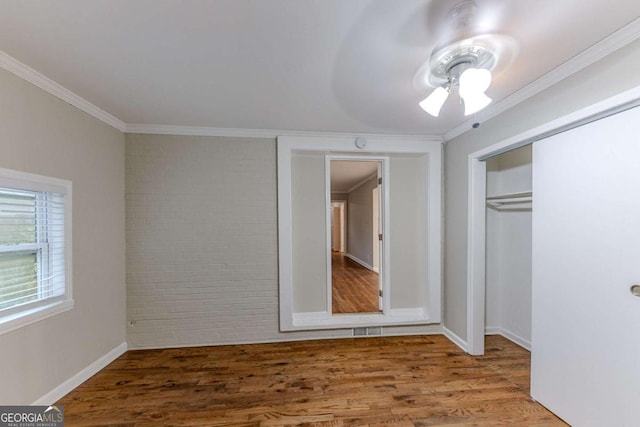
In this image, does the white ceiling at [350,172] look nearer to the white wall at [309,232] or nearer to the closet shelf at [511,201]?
the white wall at [309,232]

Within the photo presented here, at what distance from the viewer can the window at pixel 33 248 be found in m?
1.61

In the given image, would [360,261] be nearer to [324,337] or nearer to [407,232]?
[407,232]

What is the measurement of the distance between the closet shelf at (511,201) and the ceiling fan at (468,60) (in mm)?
1391

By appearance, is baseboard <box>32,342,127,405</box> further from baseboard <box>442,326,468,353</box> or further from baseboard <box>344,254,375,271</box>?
baseboard <box>344,254,375,271</box>

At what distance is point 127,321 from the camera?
8.63 feet

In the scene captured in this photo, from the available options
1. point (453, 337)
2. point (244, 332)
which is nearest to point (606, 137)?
point (453, 337)

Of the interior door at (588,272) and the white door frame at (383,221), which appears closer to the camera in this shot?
the interior door at (588,272)

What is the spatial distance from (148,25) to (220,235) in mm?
1916

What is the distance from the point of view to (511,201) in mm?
2670

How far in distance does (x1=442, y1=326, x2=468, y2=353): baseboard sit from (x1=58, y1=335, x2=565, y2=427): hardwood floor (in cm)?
8

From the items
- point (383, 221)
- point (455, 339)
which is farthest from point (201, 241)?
point (455, 339)

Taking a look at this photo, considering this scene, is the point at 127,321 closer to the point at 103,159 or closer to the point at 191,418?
the point at 191,418

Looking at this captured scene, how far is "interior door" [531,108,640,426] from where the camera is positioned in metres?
1.37

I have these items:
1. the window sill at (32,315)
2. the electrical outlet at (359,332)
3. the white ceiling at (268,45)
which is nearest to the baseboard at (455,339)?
the electrical outlet at (359,332)
